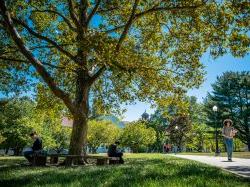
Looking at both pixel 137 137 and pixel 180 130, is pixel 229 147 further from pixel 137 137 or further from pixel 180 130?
pixel 137 137

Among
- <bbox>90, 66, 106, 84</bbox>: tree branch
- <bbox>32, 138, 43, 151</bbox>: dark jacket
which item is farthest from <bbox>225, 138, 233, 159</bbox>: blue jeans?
<bbox>32, 138, 43, 151</bbox>: dark jacket

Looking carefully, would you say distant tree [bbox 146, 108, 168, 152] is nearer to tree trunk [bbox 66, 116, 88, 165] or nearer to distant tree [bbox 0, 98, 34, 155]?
distant tree [bbox 0, 98, 34, 155]

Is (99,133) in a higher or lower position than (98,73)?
higher

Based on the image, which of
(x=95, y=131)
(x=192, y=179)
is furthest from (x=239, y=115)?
(x=192, y=179)

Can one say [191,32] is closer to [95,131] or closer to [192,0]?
[192,0]

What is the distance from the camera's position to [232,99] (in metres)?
78.2

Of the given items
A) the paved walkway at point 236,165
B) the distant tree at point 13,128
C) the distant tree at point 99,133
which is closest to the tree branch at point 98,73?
the paved walkway at point 236,165

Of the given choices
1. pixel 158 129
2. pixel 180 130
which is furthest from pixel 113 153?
pixel 158 129

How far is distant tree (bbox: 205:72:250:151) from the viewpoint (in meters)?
76.0

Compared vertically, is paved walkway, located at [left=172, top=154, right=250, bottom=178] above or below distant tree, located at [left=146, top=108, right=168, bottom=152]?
below

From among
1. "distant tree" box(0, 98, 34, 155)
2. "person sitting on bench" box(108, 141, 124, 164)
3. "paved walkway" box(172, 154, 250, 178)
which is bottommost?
"paved walkway" box(172, 154, 250, 178)

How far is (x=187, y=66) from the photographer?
2427cm

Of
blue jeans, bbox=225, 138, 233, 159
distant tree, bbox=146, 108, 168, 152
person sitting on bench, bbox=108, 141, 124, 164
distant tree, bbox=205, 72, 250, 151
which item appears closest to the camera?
blue jeans, bbox=225, 138, 233, 159

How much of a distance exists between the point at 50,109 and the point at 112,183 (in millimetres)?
19981
